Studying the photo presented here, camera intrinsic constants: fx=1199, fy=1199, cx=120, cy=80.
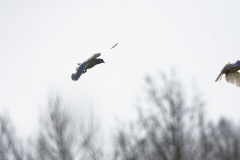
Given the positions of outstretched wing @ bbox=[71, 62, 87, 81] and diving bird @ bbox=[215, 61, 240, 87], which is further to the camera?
diving bird @ bbox=[215, 61, 240, 87]

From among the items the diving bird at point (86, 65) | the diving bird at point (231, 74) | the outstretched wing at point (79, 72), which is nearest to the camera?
the outstretched wing at point (79, 72)

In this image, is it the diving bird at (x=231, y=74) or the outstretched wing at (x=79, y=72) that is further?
the diving bird at (x=231, y=74)

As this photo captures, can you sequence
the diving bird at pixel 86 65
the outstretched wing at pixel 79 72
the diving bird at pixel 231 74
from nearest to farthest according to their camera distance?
the outstretched wing at pixel 79 72 < the diving bird at pixel 86 65 < the diving bird at pixel 231 74

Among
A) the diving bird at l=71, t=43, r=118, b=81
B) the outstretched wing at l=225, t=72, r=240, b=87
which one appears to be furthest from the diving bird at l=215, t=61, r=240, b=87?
the diving bird at l=71, t=43, r=118, b=81

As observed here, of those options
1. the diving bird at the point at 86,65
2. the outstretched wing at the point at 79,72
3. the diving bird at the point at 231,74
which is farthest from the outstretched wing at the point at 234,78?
the outstretched wing at the point at 79,72

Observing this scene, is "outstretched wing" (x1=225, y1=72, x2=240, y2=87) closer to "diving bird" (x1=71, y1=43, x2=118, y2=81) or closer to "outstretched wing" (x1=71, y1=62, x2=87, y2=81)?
"diving bird" (x1=71, y1=43, x2=118, y2=81)

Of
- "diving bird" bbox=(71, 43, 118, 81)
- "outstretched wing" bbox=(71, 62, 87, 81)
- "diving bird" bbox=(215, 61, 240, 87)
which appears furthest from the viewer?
"diving bird" bbox=(215, 61, 240, 87)

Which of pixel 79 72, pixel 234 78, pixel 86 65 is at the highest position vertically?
pixel 86 65

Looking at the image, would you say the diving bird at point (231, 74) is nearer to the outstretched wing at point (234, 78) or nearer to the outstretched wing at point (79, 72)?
the outstretched wing at point (234, 78)

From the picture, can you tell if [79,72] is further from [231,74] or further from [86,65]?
[231,74]

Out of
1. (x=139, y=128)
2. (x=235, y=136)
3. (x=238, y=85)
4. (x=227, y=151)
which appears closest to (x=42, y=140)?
(x=139, y=128)

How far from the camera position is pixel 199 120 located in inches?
1635

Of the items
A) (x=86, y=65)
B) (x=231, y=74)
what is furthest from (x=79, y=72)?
(x=231, y=74)

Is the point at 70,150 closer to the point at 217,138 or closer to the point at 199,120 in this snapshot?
the point at 199,120
